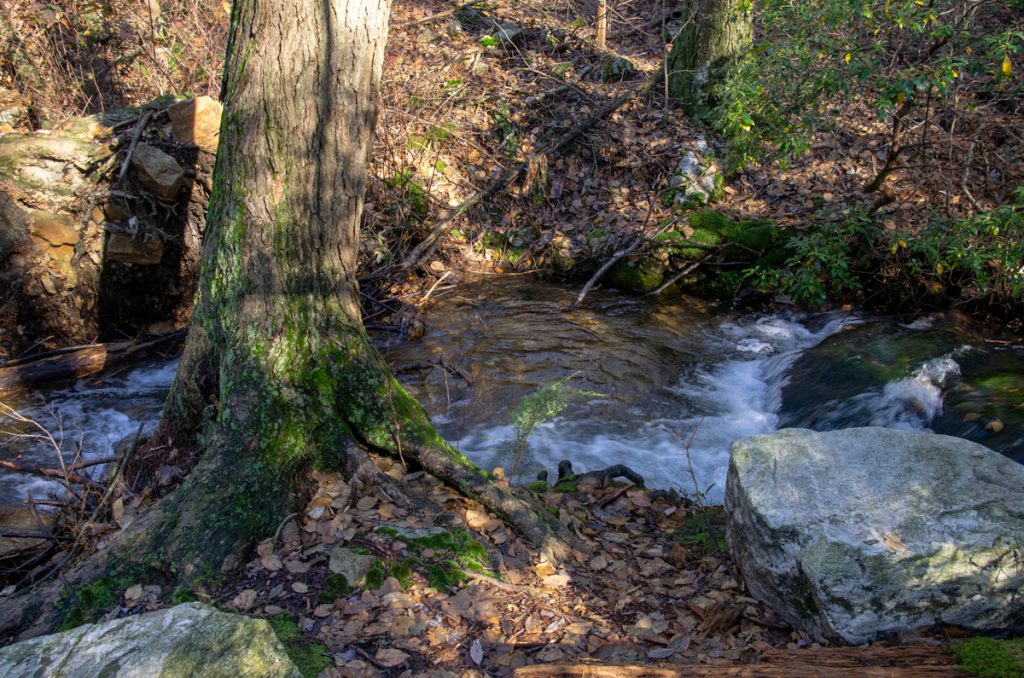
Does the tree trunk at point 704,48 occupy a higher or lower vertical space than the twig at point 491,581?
higher

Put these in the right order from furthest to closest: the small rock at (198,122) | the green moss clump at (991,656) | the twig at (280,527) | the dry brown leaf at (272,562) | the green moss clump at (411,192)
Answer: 1. the green moss clump at (411,192)
2. the small rock at (198,122)
3. the twig at (280,527)
4. the dry brown leaf at (272,562)
5. the green moss clump at (991,656)

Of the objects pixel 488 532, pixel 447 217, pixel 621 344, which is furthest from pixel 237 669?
pixel 447 217

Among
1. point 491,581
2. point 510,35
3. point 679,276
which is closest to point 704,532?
point 491,581

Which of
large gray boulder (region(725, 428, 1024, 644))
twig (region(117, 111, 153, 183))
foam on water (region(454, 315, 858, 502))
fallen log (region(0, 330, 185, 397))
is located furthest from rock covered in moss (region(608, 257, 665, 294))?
twig (region(117, 111, 153, 183))

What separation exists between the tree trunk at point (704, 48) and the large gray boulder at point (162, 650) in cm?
1077

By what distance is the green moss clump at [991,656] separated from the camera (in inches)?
107

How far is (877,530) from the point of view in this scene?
3.27m

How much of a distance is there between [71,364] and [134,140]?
2632 mm

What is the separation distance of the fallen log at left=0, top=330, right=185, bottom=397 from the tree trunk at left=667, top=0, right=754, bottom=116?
8.39 metres

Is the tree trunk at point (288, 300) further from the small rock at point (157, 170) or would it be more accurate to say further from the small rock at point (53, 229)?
the small rock at point (53, 229)

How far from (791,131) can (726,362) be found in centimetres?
250

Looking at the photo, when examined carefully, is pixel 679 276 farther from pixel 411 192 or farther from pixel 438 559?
pixel 438 559

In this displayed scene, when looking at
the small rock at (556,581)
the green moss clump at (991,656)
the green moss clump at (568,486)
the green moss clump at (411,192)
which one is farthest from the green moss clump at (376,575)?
the green moss clump at (411,192)

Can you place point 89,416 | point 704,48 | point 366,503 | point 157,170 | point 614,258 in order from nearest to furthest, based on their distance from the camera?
1. point 366,503
2. point 89,416
3. point 157,170
4. point 614,258
5. point 704,48
